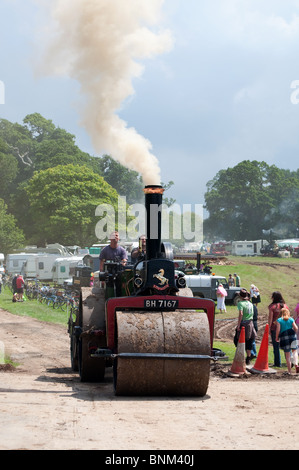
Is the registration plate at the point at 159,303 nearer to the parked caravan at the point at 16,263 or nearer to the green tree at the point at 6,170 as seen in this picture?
the parked caravan at the point at 16,263

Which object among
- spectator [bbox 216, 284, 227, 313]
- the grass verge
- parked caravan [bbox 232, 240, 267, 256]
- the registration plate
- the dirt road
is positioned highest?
parked caravan [bbox 232, 240, 267, 256]

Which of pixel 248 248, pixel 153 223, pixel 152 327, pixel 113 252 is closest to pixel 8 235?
pixel 248 248

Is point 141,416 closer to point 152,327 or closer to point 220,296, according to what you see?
point 152,327

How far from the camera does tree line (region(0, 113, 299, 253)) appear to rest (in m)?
67.3

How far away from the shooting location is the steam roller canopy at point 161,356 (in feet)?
32.9

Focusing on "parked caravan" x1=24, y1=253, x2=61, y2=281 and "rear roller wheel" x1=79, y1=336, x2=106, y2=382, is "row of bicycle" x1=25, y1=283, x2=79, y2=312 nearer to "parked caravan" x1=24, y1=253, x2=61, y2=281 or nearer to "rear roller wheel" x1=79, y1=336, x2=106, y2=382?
"parked caravan" x1=24, y1=253, x2=61, y2=281

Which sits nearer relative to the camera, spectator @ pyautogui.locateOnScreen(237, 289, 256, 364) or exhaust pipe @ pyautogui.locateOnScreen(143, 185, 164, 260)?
exhaust pipe @ pyautogui.locateOnScreen(143, 185, 164, 260)

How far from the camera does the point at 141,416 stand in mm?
8703

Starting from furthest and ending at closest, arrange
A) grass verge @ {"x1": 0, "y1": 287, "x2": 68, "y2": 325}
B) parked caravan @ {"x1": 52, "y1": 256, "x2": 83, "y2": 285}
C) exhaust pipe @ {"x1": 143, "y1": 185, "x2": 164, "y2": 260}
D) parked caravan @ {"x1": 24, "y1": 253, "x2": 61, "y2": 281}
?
parked caravan @ {"x1": 24, "y1": 253, "x2": 61, "y2": 281}
parked caravan @ {"x1": 52, "y1": 256, "x2": 83, "y2": 285}
grass verge @ {"x1": 0, "y1": 287, "x2": 68, "y2": 325}
exhaust pipe @ {"x1": 143, "y1": 185, "x2": 164, "y2": 260}

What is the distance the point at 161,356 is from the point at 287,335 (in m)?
4.85

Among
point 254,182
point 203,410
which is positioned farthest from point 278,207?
point 203,410

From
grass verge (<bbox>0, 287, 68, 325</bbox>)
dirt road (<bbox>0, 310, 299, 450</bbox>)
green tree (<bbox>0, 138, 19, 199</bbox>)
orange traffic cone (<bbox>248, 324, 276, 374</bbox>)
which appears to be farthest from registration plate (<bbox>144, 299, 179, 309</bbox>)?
green tree (<bbox>0, 138, 19, 199</bbox>)

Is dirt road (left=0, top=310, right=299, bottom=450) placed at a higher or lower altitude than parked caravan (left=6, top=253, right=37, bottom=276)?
lower

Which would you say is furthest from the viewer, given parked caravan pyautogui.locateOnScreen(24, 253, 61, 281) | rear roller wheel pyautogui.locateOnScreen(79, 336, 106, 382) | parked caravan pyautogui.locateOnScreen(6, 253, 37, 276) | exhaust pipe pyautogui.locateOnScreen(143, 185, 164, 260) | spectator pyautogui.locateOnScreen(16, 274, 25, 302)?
parked caravan pyautogui.locateOnScreen(6, 253, 37, 276)
